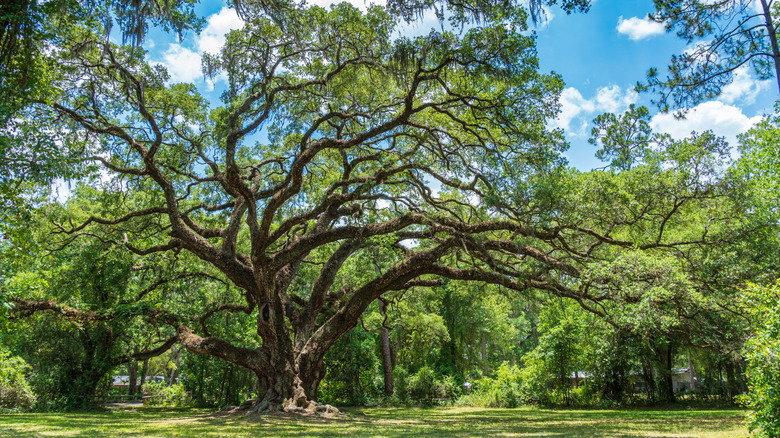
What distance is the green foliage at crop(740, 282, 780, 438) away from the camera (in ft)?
13.8

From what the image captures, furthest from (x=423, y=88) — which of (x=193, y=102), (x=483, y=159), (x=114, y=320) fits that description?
(x=114, y=320)

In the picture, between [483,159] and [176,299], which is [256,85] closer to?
[483,159]

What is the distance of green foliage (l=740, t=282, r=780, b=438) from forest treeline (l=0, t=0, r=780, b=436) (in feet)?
0.08

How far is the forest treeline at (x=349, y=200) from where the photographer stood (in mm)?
6672

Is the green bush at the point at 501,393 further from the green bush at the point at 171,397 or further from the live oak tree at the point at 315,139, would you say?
the green bush at the point at 171,397

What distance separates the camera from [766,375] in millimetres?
4359

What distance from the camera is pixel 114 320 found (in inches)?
464

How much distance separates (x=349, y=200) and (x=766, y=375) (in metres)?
7.70

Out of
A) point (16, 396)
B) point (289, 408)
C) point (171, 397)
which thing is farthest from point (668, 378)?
point (16, 396)

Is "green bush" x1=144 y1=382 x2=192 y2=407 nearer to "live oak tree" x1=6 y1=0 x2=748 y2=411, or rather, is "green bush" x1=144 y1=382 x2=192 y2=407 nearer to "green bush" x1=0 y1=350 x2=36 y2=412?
"green bush" x1=0 y1=350 x2=36 y2=412

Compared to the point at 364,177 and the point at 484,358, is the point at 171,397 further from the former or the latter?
the point at 484,358

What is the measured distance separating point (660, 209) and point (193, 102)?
1249 centimetres

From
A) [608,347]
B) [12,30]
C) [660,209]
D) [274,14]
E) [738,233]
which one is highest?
[274,14]

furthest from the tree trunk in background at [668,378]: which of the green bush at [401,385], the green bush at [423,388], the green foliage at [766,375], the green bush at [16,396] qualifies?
the green bush at [16,396]
